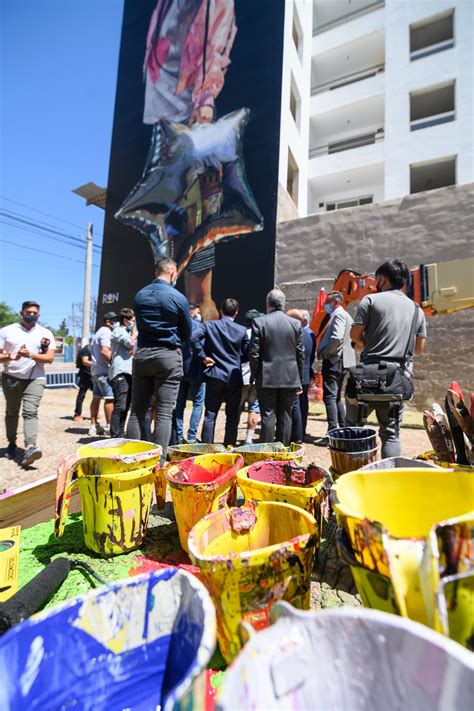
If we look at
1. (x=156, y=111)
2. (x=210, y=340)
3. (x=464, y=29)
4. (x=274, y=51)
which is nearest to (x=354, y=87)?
(x=464, y=29)

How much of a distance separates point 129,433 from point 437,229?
7.91 meters

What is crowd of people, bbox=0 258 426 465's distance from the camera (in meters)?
2.84

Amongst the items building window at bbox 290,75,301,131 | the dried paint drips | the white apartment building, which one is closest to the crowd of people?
the dried paint drips

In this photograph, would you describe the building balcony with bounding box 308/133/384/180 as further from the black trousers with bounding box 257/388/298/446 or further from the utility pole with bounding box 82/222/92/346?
the black trousers with bounding box 257/388/298/446

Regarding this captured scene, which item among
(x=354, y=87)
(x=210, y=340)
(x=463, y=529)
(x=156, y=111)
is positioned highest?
(x=354, y=87)

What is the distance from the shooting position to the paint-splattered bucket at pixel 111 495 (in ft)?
6.21

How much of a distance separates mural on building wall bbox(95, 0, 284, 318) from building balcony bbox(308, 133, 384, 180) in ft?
14.3

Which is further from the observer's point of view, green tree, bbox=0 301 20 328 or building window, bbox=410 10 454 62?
green tree, bbox=0 301 20 328

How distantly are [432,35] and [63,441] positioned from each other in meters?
19.1

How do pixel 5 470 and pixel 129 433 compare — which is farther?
pixel 5 470

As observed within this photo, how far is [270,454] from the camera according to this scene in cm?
214

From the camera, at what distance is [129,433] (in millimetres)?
3195

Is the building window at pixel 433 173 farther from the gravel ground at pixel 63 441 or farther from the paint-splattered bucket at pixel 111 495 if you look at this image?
the paint-splattered bucket at pixel 111 495

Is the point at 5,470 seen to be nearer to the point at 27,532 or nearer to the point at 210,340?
the point at 27,532
